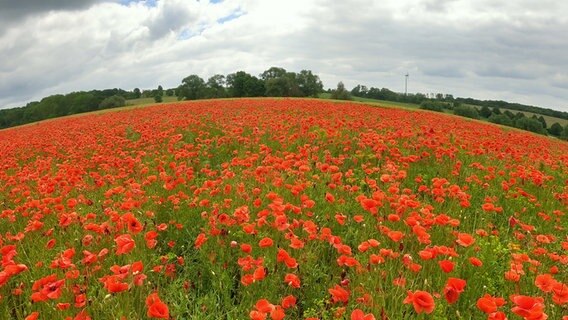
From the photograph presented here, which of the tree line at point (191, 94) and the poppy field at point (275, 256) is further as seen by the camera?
the tree line at point (191, 94)

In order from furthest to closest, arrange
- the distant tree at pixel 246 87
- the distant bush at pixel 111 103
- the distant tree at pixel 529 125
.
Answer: the distant tree at pixel 246 87 → the distant bush at pixel 111 103 → the distant tree at pixel 529 125

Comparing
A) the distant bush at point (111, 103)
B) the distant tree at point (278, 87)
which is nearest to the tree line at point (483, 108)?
the distant tree at point (278, 87)

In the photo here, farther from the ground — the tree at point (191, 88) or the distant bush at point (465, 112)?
the tree at point (191, 88)

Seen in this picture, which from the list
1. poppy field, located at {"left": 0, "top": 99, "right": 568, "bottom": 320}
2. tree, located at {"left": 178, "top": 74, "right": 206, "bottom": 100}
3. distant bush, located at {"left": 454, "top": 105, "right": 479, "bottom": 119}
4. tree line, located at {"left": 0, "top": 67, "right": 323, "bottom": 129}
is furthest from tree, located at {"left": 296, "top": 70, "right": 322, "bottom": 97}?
poppy field, located at {"left": 0, "top": 99, "right": 568, "bottom": 320}

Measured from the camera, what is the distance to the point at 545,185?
25.7 ft

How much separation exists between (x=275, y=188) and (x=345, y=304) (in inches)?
118

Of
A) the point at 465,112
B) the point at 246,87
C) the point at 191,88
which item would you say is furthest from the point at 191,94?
the point at 465,112

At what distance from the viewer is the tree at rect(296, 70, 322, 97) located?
76938 mm

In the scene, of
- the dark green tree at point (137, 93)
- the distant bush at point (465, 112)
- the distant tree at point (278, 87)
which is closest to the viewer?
the distant bush at point (465, 112)

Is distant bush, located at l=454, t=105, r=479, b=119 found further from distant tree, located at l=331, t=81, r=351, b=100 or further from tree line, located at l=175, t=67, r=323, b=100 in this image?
tree line, located at l=175, t=67, r=323, b=100

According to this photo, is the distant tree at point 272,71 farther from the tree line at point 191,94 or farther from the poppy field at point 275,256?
the poppy field at point 275,256

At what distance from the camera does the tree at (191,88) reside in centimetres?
7400

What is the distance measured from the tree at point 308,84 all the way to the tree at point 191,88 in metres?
18.1

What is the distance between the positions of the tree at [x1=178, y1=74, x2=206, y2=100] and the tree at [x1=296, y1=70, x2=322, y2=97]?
18.1 meters
